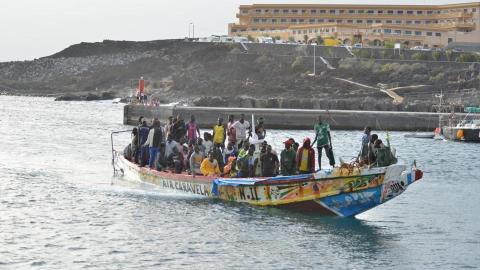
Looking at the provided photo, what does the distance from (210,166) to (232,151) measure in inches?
43.3

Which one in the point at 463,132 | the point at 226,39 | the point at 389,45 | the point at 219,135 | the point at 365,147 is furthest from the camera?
the point at 226,39

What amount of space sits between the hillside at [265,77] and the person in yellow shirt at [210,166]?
2035 inches

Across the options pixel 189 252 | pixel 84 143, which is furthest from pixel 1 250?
pixel 84 143

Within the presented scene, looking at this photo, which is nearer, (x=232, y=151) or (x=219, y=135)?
(x=232, y=151)

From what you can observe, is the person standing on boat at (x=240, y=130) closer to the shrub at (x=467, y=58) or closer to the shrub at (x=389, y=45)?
the shrub at (x=467, y=58)

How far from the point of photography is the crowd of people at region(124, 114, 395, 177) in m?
28.7

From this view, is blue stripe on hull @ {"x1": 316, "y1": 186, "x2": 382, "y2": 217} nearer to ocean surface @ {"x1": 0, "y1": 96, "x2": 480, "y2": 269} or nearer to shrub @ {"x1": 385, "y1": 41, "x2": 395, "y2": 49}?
ocean surface @ {"x1": 0, "y1": 96, "x2": 480, "y2": 269}

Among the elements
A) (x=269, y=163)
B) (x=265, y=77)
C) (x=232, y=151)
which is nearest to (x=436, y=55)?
(x=265, y=77)

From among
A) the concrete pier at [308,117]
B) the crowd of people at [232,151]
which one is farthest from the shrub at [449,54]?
Result: the crowd of people at [232,151]

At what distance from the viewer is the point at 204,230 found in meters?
27.2

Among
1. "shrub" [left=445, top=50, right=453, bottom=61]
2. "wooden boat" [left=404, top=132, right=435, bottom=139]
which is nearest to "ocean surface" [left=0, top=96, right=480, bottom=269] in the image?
"wooden boat" [left=404, top=132, right=435, bottom=139]

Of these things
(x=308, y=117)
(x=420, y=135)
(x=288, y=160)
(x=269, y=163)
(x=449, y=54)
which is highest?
(x=449, y=54)

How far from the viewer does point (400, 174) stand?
89.8 ft

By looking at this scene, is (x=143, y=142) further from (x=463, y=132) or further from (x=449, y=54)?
(x=449, y=54)
